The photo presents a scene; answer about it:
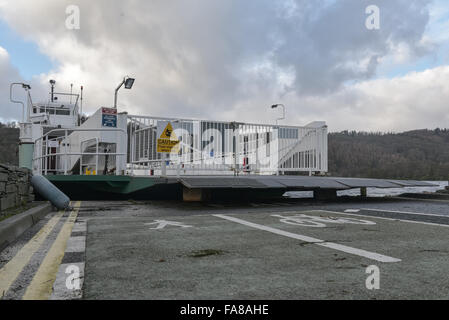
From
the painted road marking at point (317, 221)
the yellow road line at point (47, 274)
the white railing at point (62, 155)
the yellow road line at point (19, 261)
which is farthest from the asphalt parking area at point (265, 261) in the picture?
the white railing at point (62, 155)

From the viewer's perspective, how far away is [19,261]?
10.9ft

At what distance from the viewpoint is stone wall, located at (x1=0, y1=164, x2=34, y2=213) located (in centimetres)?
543

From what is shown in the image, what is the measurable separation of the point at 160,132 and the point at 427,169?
69.9 metres

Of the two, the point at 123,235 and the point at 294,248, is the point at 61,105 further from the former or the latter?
the point at 294,248

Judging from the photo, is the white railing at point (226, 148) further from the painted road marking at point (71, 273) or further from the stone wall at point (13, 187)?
the painted road marking at point (71, 273)

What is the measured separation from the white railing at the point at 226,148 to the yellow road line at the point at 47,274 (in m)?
5.13

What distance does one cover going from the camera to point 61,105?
21.5 meters

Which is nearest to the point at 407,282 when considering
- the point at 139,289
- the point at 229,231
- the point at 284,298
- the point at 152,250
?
the point at 284,298

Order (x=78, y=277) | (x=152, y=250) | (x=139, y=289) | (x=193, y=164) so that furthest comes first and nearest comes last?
(x=193, y=164) < (x=152, y=250) < (x=78, y=277) < (x=139, y=289)

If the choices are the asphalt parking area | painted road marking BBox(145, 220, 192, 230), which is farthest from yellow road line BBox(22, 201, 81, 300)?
painted road marking BBox(145, 220, 192, 230)

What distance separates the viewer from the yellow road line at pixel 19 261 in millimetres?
2652

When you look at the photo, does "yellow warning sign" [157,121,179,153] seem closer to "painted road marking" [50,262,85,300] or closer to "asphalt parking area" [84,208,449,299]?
"asphalt parking area" [84,208,449,299]

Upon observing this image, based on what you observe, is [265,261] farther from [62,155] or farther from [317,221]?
[62,155]

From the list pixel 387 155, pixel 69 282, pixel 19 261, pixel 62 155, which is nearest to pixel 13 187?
pixel 19 261
